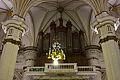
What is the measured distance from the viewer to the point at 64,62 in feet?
48.4

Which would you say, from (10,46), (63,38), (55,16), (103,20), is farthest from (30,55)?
(103,20)

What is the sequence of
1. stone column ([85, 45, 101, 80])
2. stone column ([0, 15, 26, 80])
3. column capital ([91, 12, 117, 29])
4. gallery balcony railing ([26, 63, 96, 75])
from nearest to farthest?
1. stone column ([0, 15, 26, 80])
2. column capital ([91, 12, 117, 29])
3. gallery balcony railing ([26, 63, 96, 75])
4. stone column ([85, 45, 101, 80])

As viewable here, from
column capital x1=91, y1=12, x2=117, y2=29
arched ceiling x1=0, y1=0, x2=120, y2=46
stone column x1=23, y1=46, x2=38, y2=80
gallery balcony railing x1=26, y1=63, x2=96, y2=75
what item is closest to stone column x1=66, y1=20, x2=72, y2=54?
arched ceiling x1=0, y1=0, x2=120, y2=46

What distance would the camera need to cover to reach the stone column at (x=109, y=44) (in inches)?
308

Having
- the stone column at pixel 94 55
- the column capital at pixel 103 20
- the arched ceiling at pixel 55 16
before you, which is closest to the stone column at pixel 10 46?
the column capital at pixel 103 20

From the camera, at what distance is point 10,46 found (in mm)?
8766

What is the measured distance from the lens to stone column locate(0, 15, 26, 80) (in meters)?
8.12

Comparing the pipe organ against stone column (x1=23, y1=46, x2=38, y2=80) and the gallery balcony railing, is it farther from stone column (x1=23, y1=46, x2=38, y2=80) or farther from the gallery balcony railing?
the gallery balcony railing

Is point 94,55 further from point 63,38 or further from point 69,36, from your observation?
point 63,38

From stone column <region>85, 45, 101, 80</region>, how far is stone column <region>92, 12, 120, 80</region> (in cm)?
572

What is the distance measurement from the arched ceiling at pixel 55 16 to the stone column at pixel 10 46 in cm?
630

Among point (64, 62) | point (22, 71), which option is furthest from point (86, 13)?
point (22, 71)

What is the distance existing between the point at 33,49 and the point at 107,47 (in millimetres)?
8290

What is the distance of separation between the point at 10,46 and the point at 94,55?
26.4ft
